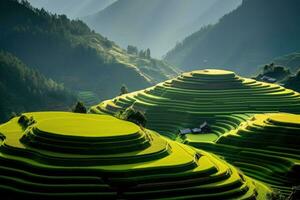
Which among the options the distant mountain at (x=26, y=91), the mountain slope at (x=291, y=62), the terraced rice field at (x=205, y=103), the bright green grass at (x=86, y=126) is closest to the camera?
the bright green grass at (x=86, y=126)

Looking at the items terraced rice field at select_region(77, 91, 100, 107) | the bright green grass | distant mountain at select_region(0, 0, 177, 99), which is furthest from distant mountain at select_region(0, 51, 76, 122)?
the bright green grass

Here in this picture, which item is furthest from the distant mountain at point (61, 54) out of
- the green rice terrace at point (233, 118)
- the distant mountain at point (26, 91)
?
the green rice terrace at point (233, 118)

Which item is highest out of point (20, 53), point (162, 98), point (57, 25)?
point (57, 25)

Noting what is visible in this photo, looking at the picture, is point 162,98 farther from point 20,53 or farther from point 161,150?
point 20,53

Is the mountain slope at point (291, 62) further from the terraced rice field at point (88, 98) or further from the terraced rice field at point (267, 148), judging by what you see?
the terraced rice field at point (267, 148)

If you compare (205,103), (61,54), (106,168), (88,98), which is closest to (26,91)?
(88,98)

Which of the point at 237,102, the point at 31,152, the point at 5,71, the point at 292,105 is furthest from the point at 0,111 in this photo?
the point at 31,152
